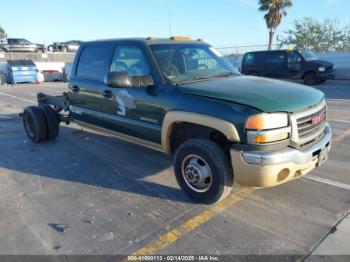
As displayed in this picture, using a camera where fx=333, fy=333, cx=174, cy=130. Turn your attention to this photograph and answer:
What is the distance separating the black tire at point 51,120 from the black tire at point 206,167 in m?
3.57

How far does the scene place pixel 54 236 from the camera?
3.26 m

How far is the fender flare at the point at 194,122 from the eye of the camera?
3.27m

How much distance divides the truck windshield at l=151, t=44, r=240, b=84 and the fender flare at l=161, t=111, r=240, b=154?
497mm

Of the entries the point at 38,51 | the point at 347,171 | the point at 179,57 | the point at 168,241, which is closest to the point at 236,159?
the point at 168,241

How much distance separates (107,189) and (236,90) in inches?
81.4

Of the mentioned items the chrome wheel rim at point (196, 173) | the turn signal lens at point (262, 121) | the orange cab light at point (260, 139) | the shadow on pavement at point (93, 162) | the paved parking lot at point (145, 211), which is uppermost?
the turn signal lens at point (262, 121)

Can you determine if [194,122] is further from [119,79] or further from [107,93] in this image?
[107,93]

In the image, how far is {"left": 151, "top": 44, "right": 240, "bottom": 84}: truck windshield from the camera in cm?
419

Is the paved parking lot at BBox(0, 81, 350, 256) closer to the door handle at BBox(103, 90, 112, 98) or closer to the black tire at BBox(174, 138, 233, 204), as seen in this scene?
the black tire at BBox(174, 138, 233, 204)

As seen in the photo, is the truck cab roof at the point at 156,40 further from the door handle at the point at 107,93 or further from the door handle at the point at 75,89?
the door handle at the point at 75,89

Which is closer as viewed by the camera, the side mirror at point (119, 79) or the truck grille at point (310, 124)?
the truck grille at point (310, 124)

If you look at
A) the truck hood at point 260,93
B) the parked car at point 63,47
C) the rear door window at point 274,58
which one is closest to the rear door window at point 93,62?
the truck hood at point 260,93

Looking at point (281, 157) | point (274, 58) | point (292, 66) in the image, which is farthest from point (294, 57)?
point (281, 157)

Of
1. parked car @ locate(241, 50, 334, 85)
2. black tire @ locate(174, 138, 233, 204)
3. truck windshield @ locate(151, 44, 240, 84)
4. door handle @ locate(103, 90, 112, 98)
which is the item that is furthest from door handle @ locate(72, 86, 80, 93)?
parked car @ locate(241, 50, 334, 85)
